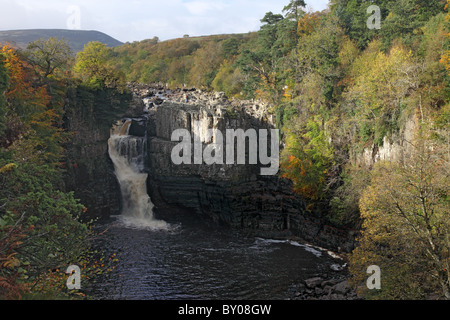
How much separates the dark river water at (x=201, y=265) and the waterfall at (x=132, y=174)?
140 inches

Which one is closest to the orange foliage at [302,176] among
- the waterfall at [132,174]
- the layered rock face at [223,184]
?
the layered rock face at [223,184]

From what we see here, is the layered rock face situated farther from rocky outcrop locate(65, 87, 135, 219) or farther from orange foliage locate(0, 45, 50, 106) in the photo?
orange foliage locate(0, 45, 50, 106)

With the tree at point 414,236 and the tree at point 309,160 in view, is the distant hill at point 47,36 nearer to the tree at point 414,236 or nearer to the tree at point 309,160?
the tree at point 309,160

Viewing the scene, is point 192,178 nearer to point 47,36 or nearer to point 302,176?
point 302,176

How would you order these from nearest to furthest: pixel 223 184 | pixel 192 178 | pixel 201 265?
pixel 201 265, pixel 223 184, pixel 192 178

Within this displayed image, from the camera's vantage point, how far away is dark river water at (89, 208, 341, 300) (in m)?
27.7

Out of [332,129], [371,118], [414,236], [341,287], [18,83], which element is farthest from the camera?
[332,129]

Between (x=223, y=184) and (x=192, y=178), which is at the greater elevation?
(x=192, y=178)

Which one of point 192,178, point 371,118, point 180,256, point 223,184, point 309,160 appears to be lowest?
point 180,256

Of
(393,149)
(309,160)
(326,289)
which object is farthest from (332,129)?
(326,289)

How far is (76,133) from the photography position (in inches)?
1724

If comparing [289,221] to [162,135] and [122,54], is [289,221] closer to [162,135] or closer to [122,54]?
[162,135]

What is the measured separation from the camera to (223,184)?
43.5 metres

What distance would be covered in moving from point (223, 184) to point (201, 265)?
13223 millimetres
